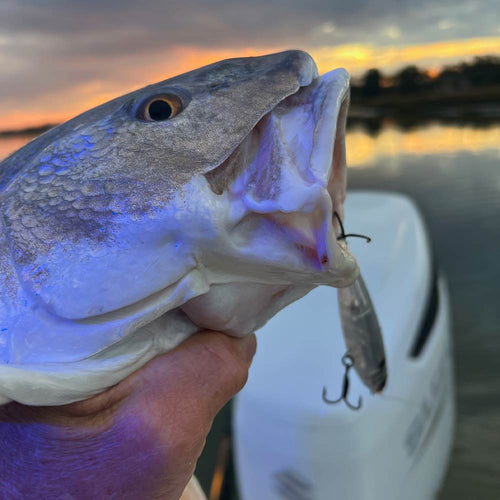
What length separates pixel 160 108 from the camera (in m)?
0.89

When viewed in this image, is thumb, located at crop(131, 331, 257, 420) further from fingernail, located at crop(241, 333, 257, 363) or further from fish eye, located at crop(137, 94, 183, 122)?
fish eye, located at crop(137, 94, 183, 122)

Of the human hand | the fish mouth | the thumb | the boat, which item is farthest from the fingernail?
the boat

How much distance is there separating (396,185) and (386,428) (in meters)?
10.2

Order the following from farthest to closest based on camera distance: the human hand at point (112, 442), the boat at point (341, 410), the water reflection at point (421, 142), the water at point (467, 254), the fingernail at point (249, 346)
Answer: the water reflection at point (421, 142), the water at point (467, 254), the boat at point (341, 410), the fingernail at point (249, 346), the human hand at point (112, 442)

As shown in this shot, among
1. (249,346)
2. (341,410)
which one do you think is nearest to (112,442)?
(249,346)

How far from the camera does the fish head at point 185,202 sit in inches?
31.9

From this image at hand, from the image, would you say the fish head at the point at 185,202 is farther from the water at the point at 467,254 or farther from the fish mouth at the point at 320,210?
the water at the point at 467,254

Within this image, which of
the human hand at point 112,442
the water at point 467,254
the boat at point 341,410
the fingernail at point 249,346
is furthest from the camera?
the water at point 467,254

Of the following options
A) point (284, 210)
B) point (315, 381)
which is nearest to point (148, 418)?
point (284, 210)

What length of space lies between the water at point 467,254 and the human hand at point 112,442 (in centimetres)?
301

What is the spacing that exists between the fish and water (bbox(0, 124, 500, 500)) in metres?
3.21

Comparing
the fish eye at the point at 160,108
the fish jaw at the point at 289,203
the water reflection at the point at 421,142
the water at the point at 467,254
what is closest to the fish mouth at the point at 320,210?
the fish jaw at the point at 289,203

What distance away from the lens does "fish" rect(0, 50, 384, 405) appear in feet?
2.66

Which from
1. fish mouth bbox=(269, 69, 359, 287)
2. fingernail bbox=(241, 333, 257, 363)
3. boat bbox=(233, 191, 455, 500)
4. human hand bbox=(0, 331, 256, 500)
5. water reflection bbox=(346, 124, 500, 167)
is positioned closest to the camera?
fish mouth bbox=(269, 69, 359, 287)
